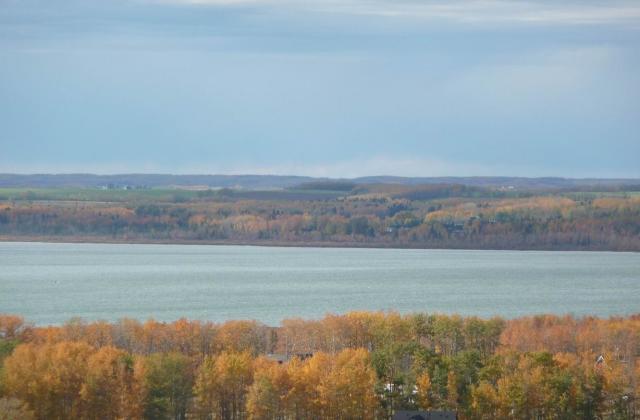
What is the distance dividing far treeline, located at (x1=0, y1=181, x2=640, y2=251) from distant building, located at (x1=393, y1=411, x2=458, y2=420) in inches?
3735

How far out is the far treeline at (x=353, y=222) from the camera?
137 m

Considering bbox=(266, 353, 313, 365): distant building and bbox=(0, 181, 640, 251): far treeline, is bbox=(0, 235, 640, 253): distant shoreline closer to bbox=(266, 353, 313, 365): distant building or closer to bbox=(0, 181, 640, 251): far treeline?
bbox=(0, 181, 640, 251): far treeline

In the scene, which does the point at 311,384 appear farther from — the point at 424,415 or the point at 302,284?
the point at 302,284

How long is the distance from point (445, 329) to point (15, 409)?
1869cm

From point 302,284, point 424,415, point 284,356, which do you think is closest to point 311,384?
point 424,415

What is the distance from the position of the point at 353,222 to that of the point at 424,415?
10773 centimetres

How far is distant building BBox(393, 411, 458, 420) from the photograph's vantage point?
38.5 metres

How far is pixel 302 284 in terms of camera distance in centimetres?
8775

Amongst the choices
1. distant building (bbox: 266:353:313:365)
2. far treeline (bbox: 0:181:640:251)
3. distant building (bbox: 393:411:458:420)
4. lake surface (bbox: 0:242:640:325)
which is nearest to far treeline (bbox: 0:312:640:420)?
distant building (bbox: 266:353:313:365)

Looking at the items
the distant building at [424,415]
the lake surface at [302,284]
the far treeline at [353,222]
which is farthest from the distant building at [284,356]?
the far treeline at [353,222]

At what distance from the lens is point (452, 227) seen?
142 meters

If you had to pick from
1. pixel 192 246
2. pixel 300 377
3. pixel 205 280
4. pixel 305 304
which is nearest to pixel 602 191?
pixel 192 246

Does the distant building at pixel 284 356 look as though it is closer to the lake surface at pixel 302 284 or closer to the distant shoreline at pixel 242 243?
the lake surface at pixel 302 284

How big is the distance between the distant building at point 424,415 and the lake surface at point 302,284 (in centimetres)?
2599
